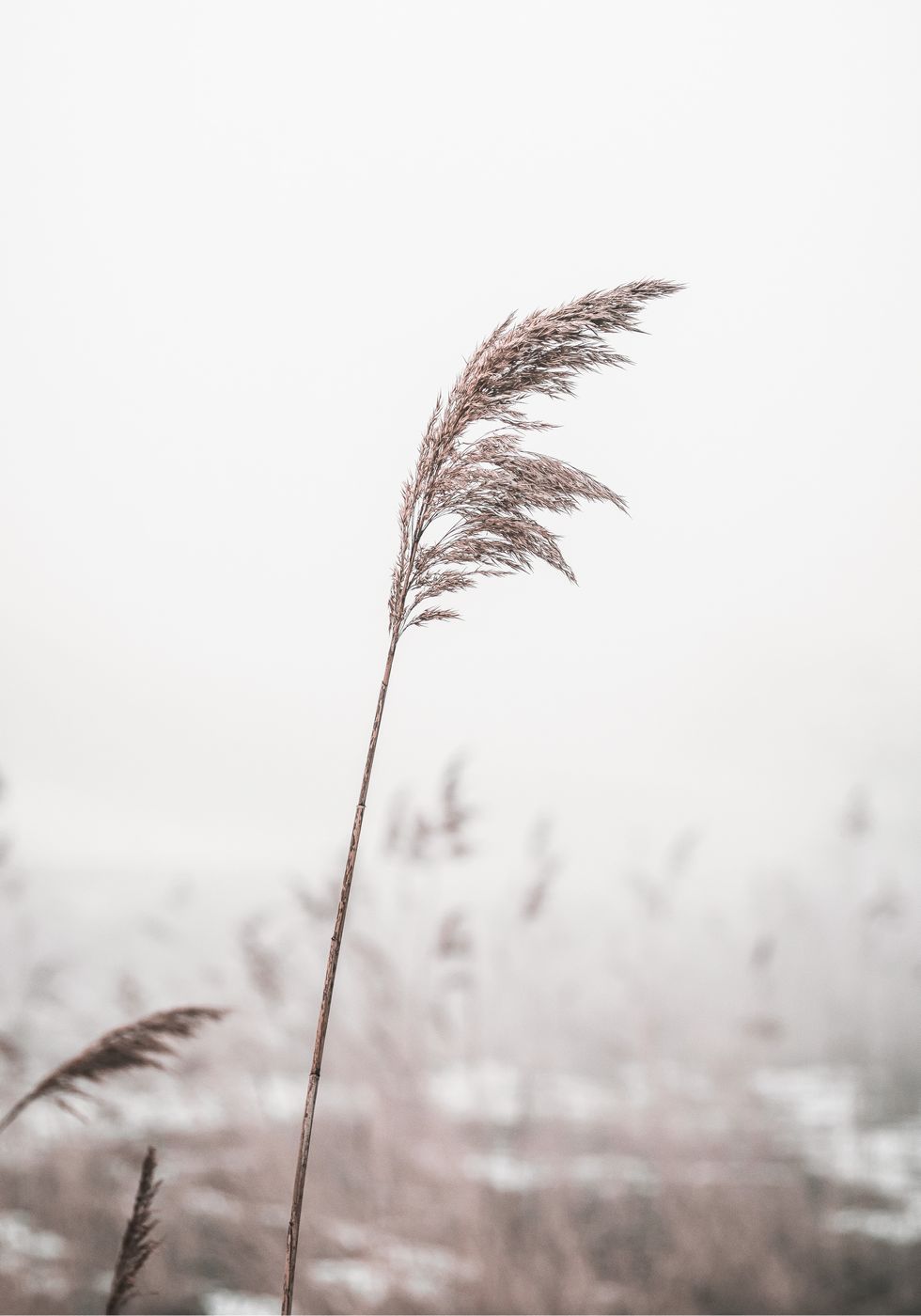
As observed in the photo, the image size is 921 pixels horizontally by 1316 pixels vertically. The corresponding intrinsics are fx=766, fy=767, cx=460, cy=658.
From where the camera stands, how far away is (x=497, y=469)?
1.54m

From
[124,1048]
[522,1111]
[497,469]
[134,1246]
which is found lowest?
[522,1111]

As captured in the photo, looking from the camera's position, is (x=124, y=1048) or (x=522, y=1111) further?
(x=522, y=1111)

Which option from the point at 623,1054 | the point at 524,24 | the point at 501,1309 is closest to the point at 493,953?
the point at 623,1054

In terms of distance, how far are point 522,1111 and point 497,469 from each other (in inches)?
320

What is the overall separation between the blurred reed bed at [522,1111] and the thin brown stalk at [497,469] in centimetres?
385

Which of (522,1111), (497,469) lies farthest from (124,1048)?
(522,1111)

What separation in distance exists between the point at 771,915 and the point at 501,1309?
5.78m

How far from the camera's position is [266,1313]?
5109mm

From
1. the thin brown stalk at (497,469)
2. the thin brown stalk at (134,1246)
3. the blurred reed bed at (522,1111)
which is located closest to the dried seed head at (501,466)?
the thin brown stalk at (497,469)

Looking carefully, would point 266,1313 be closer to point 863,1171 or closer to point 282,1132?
point 282,1132

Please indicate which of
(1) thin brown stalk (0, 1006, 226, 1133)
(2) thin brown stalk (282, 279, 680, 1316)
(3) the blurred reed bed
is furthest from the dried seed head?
(3) the blurred reed bed

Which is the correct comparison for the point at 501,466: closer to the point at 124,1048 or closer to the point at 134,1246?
the point at 124,1048

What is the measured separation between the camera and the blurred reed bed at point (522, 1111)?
5520mm

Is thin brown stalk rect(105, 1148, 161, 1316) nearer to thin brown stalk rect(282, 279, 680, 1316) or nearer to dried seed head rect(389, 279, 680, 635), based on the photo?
thin brown stalk rect(282, 279, 680, 1316)
